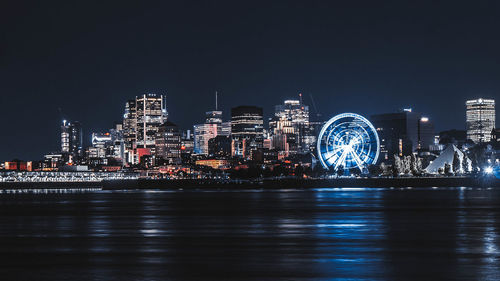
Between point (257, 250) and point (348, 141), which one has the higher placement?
point (348, 141)

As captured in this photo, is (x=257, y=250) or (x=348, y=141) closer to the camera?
(x=257, y=250)

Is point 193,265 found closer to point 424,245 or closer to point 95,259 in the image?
point 95,259

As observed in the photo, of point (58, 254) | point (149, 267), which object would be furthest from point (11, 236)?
point (149, 267)

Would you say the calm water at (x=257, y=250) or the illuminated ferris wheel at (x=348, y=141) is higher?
the illuminated ferris wheel at (x=348, y=141)

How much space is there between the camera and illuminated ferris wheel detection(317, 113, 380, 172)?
498 ft

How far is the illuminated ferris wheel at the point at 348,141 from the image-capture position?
5979 inches

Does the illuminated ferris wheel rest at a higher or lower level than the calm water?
higher

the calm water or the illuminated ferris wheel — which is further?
the illuminated ferris wheel

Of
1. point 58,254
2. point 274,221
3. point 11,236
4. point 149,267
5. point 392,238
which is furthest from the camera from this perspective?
point 274,221

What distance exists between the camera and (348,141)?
154m

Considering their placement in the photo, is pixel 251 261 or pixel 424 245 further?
pixel 424 245

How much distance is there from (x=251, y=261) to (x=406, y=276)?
615cm

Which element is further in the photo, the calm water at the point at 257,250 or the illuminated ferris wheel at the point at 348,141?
the illuminated ferris wheel at the point at 348,141

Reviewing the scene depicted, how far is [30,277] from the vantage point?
2256 centimetres
